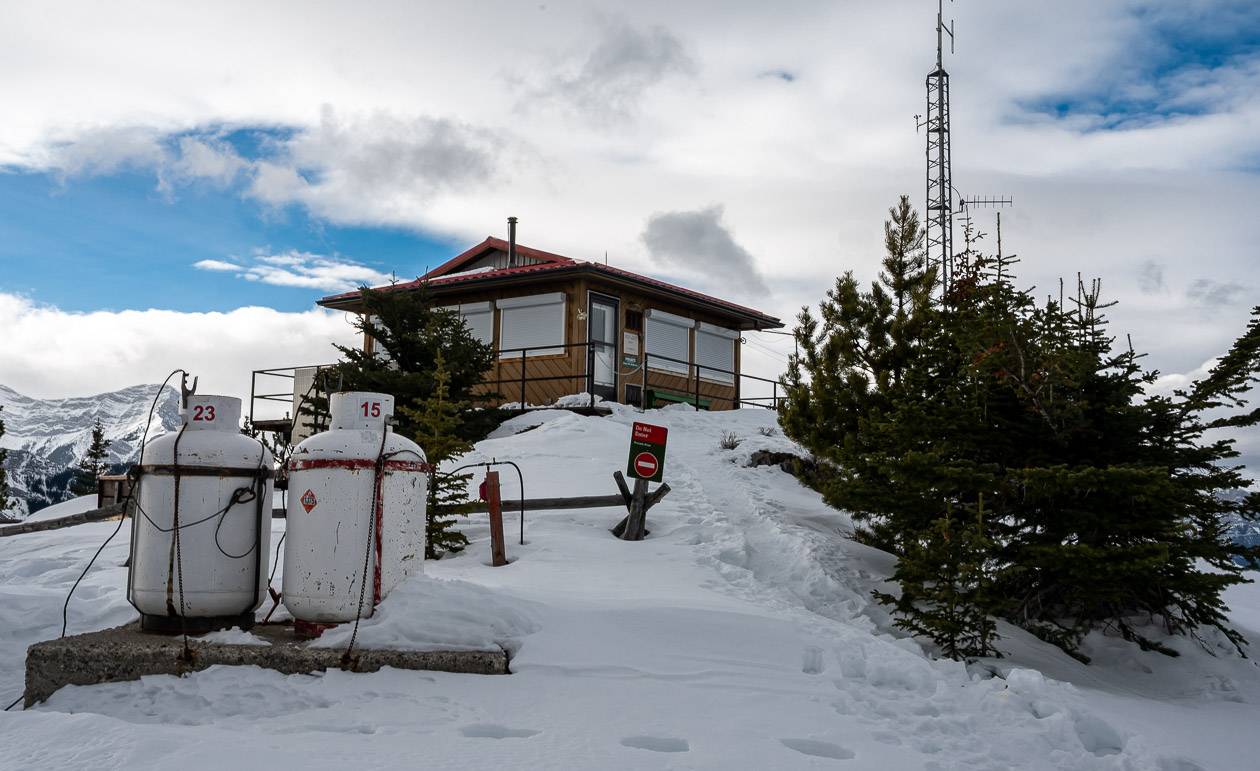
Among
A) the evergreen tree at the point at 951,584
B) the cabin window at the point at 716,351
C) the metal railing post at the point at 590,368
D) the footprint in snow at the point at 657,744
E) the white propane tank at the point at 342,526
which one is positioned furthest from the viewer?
the cabin window at the point at 716,351

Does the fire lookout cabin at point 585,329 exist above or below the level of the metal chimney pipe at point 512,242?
below

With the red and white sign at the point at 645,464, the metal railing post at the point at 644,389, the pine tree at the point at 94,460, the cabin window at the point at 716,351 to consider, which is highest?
the cabin window at the point at 716,351

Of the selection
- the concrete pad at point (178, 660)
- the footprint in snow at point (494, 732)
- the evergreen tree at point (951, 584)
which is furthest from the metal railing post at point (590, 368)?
the footprint in snow at point (494, 732)

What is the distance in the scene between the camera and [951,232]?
24.1 meters

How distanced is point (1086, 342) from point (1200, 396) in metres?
1.14

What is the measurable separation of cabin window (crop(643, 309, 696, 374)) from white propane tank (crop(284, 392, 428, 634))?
773 inches

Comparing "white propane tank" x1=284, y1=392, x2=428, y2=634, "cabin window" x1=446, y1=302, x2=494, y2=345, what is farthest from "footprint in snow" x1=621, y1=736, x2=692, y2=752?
"cabin window" x1=446, y1=302, x2=494, y2=345

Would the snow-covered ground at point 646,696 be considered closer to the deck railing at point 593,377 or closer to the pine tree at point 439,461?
the pine tree at point 439,461

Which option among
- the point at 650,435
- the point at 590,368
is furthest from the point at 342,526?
the point at 590,368

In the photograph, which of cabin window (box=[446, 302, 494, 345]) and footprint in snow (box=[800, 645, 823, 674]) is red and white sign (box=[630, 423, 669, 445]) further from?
cabin window (box=[446, 302, 494, 345])

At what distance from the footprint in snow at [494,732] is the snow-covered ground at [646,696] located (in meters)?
0.01

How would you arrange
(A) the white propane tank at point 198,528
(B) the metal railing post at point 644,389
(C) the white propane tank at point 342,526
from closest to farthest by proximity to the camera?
1. (C) the white propane tank at point 342,526
2. (A) the white propane tank at point 198,528
3. (B) the metal railing post at point 644,389

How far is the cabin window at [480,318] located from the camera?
25828 millimetres

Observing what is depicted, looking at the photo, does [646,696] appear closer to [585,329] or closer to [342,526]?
[342,526]
